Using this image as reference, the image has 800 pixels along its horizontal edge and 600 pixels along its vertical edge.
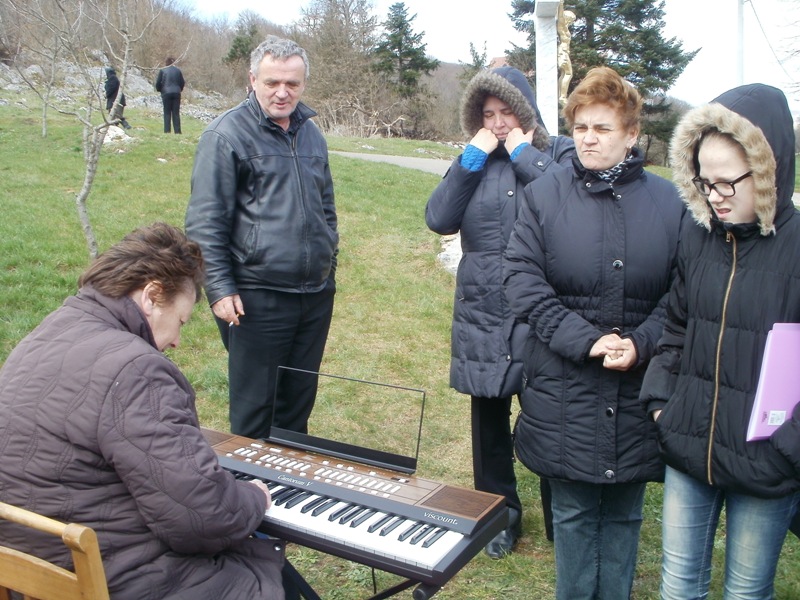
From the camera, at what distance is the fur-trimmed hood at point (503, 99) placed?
122 inches

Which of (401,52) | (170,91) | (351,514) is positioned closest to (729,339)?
(351,514)

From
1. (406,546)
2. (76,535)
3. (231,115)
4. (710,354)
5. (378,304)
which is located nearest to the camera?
(76,535)

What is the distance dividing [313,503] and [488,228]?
1.45 metres

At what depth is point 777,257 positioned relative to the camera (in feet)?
6.74

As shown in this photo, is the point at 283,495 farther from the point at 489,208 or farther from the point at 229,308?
the point at 489,208

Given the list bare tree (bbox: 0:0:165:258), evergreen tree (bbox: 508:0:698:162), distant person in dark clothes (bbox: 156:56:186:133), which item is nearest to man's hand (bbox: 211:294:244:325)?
bare tree (bbox: 0:0:165:258)

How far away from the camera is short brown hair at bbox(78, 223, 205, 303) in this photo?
1.92 metres

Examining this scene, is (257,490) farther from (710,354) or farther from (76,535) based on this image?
(710,354)

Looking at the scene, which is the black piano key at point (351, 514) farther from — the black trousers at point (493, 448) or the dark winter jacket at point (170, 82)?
the dark winter jacket at point (170, 82)

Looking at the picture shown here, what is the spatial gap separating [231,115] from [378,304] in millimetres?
4154

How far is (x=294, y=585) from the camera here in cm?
257

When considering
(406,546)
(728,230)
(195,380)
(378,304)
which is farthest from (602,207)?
(378,304)

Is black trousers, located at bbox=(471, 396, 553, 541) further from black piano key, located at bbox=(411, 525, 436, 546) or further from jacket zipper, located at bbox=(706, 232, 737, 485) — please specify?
black piano key, located at bbox=(411, 525, 436, 546)

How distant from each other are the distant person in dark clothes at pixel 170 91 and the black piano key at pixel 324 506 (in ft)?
49.6
